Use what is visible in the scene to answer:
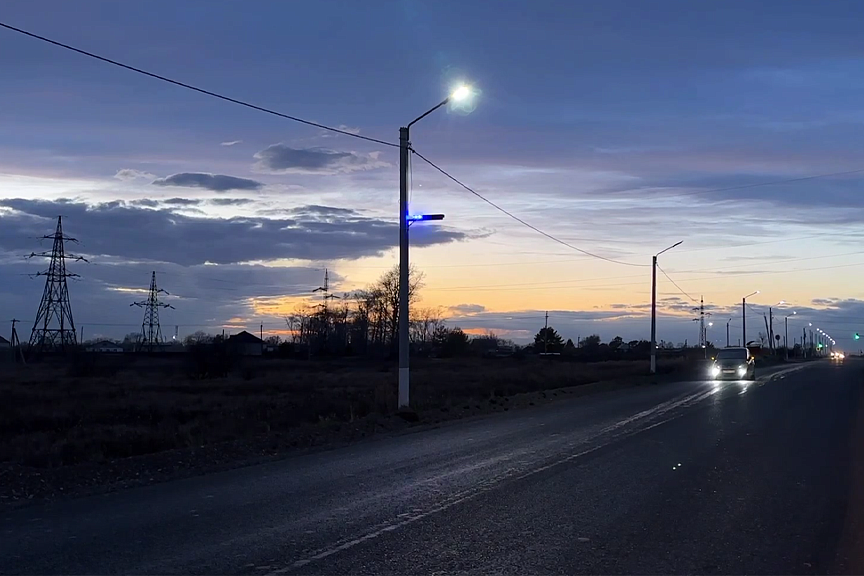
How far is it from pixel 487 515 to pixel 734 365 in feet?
161

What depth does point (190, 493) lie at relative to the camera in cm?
1282

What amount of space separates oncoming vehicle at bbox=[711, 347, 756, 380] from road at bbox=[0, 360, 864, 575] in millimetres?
38190

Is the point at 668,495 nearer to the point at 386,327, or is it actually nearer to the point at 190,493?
the point at 190,493

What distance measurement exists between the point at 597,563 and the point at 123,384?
5032cm

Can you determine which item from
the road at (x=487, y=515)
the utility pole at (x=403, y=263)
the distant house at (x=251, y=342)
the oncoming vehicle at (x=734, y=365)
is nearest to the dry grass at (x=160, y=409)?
the utility pole at (x=403, y=263)

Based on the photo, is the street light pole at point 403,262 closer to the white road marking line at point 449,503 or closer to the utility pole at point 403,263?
the utility pole at point 403,263

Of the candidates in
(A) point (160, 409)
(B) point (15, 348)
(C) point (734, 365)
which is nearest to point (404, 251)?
(A) point (160, 409)

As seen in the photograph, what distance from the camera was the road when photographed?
340 inches

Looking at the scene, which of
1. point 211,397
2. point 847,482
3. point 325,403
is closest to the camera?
point 847,482

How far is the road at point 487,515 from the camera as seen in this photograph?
8.64m

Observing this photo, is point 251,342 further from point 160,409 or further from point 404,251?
point 404,251

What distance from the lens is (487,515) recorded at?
10867 mm

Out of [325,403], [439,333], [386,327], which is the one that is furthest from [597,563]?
[439,333]

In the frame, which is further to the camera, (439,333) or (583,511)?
(439,333)
